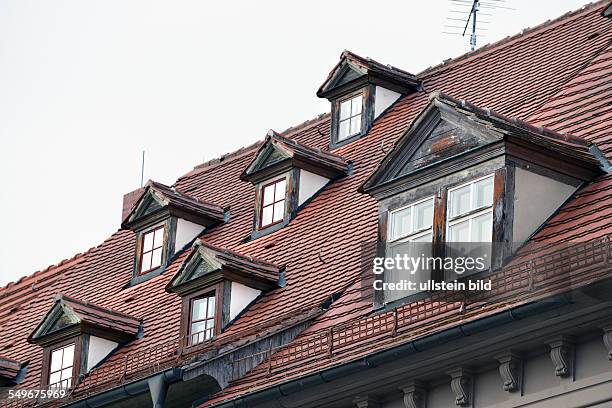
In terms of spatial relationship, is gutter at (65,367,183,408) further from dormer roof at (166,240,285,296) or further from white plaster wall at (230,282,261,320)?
dormer roof at (166,240,285,296)

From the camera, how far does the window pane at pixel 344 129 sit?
104ft

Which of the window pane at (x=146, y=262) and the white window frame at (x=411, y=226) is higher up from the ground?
the window pane at (x=146, y=262)

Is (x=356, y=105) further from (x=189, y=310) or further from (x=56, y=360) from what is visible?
(x=56, y=360)

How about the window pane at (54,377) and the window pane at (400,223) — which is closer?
the window pane at (400,223)

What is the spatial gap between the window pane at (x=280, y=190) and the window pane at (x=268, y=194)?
10cm

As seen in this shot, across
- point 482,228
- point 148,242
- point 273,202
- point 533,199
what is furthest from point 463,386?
point 148,242

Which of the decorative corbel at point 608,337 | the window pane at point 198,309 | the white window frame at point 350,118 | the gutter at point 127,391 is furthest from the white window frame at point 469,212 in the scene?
the white window frame at point 350,118

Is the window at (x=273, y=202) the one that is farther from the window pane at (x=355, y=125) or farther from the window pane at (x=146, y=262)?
the window pane at (x=146, y=262)

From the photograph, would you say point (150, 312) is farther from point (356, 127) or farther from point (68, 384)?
point (356, 127)

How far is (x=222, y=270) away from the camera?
26859mm

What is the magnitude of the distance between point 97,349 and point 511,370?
10.8m

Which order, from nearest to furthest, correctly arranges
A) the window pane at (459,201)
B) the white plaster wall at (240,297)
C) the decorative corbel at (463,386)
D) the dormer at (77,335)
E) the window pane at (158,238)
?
the decorative corbel at (463,386) < the window pane at (459,201) < the white plaster wall at (240,297) < the dormer at (77,335) < the window pane at (158,238)

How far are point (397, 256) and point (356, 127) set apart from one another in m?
8.17

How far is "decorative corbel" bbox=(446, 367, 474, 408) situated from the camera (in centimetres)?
2095
